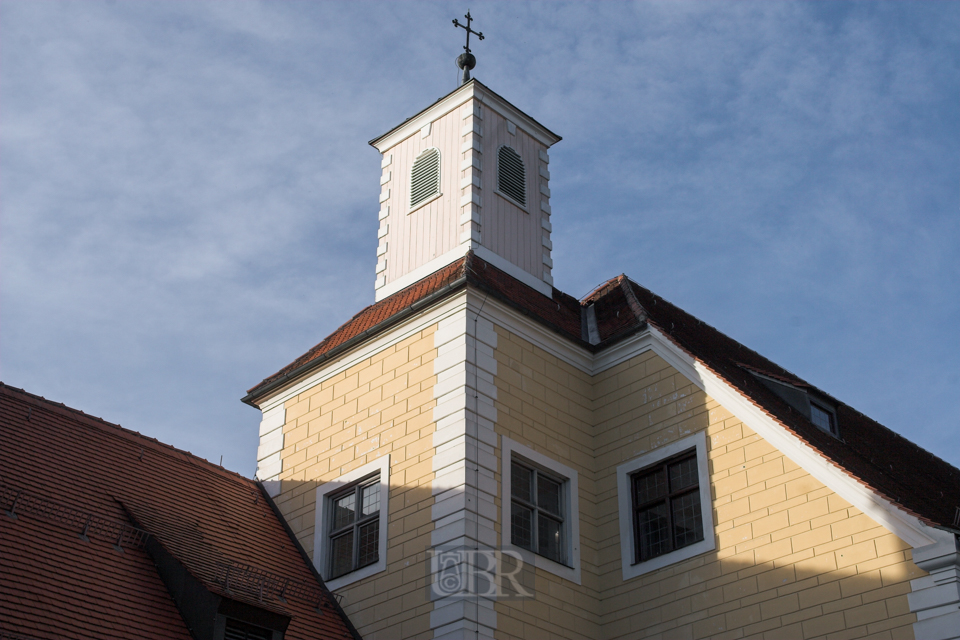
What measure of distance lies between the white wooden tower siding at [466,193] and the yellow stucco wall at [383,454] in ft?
8.42

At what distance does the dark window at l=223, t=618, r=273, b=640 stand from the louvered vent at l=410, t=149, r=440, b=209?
29.8ft

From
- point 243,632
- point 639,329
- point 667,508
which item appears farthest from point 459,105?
point 243,632

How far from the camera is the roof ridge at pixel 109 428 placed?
1638cm

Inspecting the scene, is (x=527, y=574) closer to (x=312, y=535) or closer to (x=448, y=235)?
(x=312, y=535)

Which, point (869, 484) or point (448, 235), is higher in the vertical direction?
point (448, 235)

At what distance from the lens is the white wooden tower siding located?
19562 millimetres

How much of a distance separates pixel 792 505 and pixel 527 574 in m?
3.55

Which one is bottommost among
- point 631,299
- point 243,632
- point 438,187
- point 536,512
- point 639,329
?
point 243,632

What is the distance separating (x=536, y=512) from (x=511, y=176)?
7180mm

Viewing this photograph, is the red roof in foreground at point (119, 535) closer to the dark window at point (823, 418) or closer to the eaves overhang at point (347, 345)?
the eaves overhang at point (347, 345)

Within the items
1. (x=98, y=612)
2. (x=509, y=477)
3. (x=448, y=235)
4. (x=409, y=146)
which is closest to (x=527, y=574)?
(x=509, y=477)

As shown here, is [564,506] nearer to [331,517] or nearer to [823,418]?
[331,517]

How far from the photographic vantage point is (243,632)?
1350 centimetres

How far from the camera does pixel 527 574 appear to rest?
49.5 ft
